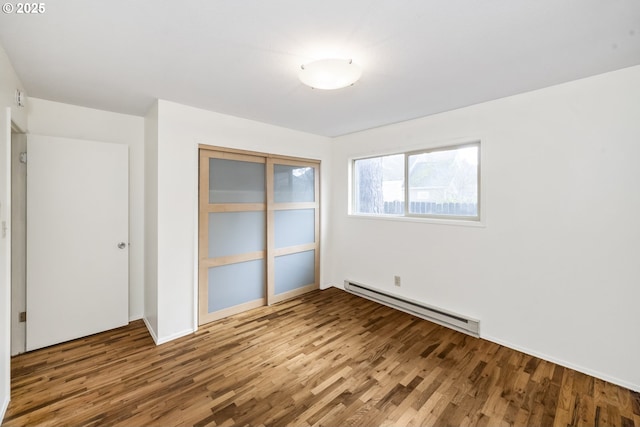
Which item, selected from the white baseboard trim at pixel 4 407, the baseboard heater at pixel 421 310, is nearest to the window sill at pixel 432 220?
the baseboard heater at pixel 421 310

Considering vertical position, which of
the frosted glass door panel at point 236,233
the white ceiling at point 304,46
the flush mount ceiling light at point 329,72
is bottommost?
the frosted glass door panel at point 236,233

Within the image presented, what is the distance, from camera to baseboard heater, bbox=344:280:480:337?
285 cm

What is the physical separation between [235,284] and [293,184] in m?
1.61

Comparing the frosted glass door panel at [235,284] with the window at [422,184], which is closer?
the window at [422,184]

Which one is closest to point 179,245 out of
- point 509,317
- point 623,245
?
point 509,317

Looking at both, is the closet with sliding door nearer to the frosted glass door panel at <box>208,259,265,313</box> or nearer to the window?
the frosted glass door panel at <box>208,259,265,313</box>

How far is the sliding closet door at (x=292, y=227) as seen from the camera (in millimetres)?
3670

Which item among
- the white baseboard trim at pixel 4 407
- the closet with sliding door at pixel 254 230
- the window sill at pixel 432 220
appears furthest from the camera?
the closet with sliding door at pixel 254 230

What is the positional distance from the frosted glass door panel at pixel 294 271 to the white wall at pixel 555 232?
1.75 meters

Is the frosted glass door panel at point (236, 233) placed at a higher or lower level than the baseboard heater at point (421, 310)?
higher

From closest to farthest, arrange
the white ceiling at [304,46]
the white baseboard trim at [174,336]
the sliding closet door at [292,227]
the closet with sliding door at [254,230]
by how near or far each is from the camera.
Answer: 1. the white ceiling at [304,46]
2. the white baseboard trim at [174,336]
3. the closet with sliding door at [254,230]
4. the sliding closet door at [292,227]

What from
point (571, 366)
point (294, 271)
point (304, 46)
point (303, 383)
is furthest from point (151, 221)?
point (571, 366)

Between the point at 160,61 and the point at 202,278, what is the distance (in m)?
2.18

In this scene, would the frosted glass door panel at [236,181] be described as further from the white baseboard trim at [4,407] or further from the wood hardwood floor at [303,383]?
the white baseboard trim at [4,407]
